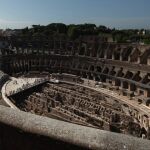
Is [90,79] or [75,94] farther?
[90,79]

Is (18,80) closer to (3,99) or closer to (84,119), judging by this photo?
(3,99)

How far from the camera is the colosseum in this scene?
12.3ft

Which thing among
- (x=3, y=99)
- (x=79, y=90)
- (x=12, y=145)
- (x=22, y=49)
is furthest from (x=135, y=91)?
(x=12, y=145)

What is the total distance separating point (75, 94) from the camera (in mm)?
39406

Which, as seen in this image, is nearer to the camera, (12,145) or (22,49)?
(12,145)

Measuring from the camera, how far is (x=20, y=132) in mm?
4098

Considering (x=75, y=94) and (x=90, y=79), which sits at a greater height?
(x=75, y=94)

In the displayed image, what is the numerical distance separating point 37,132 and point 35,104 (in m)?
32.5

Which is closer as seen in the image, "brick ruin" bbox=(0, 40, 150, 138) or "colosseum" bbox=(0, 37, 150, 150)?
"colosseum" bbox=(0, 37, 150, 150)

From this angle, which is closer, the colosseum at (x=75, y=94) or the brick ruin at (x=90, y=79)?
the colosseum at (x=75, y=94)

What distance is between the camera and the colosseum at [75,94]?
12.3ft

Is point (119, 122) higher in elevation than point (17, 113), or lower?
lower

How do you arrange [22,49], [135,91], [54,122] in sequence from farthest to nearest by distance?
[22,49], [135,91], [54,122]

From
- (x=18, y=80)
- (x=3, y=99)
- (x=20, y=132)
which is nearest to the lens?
(x=20, y=132)
